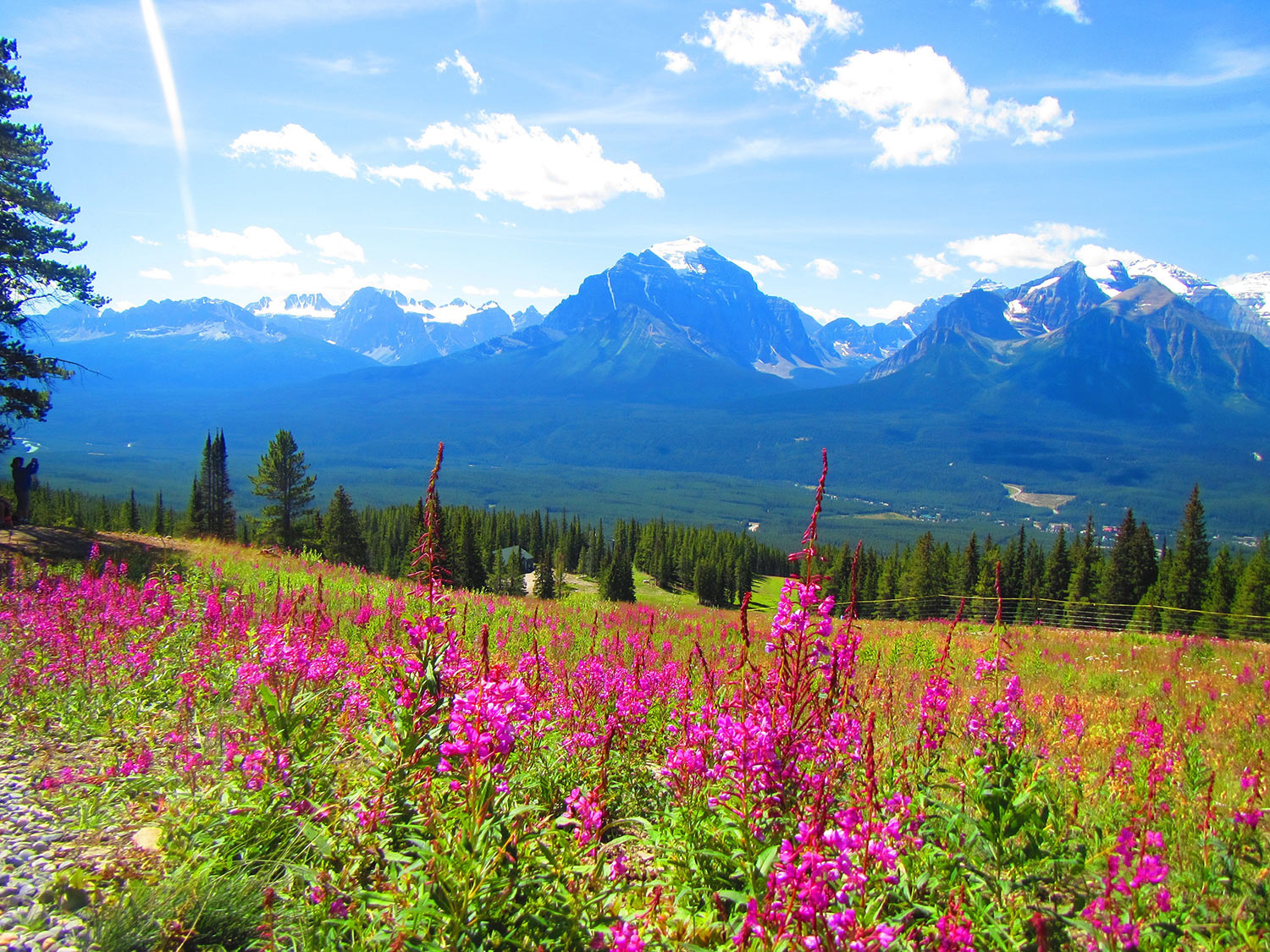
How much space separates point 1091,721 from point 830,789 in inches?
276

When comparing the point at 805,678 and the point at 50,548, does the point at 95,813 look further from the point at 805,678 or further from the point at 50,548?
the point at 50,548

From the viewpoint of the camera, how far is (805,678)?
3652 millimetres

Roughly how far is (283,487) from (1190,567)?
7891 cm

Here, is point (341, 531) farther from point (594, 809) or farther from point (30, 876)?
point (594, 809)

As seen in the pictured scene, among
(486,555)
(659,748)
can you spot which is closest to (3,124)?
(659,748)

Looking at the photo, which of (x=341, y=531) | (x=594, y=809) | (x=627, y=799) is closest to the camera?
(x=594, y=809)

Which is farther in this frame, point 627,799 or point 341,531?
point 341,531

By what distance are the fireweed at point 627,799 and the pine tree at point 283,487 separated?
147 ft

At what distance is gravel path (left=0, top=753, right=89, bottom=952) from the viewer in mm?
3258

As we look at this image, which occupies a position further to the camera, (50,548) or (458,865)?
A: (50,548)

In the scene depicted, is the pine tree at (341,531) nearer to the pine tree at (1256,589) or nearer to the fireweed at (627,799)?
the fireweed at (627,799)

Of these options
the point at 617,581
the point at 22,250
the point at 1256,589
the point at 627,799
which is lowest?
the point at 617,581

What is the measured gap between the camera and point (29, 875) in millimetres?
3738

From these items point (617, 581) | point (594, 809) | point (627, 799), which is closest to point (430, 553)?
point (594, 809)
